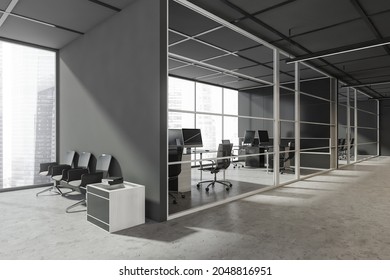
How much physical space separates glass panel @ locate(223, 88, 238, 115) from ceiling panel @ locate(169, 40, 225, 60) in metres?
4.15

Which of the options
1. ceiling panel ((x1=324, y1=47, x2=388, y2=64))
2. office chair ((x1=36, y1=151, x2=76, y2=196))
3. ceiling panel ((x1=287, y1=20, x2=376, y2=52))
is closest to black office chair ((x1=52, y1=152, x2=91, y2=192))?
office chair ((x1=36, y1=151, x2=76, y2=196))

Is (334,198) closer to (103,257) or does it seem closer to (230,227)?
(230,227)

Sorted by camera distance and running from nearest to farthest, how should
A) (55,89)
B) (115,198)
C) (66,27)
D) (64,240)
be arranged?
(64,240)
(115,198)
(66,27)
(55,89)

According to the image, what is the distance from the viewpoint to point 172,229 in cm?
338

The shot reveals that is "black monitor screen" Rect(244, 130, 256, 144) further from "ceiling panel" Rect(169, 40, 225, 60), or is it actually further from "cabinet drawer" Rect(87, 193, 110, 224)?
"cabinet drawer" Rect(87, 193, 110, 224)

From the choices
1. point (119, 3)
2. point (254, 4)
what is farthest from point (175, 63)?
point (254, 4)

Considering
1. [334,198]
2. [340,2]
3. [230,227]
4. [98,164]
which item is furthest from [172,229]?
[340,2]

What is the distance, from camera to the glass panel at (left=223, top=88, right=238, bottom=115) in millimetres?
10940

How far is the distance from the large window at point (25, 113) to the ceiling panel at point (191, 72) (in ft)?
11.8

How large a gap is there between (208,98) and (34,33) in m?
6.12

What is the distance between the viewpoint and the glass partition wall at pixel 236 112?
506 centimetres

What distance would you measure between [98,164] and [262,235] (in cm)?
300

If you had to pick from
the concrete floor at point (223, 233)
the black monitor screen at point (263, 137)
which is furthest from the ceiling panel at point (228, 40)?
the black monitor screen at point (263, 137)

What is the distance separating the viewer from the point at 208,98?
999 centimetres
